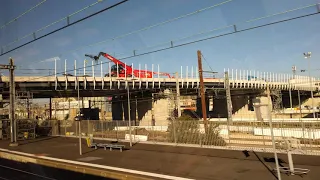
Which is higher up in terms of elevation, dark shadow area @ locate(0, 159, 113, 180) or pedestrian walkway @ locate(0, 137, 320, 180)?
pedestrian walkway @ locate(0, 137, 320, 180)

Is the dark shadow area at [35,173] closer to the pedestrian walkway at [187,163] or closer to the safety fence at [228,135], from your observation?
the pedestrian walkway at [187,163]

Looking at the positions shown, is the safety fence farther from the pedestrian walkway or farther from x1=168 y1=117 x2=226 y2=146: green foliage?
the pedestrian walkway

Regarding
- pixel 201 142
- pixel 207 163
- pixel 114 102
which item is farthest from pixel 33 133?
pixel 114 102

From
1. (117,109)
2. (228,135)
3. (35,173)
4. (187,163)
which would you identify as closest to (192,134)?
(228,135)

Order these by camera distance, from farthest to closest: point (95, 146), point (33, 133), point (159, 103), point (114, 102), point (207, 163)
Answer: point (114, 102) → point (159, 103) → point (33, 133) → point (95, 146) → point (207, 163)

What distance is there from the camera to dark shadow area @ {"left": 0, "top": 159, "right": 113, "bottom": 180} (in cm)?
1298

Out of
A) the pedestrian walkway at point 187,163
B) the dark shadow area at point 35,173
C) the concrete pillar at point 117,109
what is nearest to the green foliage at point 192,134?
the pedestrian walkway at point 187,163

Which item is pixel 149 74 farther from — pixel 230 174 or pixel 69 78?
pixel 230 174

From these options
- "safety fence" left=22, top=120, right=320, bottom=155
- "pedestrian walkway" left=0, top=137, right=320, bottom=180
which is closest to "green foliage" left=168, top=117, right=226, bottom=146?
"safety fence" left=22, top=120, right=320, bottom=155

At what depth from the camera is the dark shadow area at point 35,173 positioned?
13.0 meters

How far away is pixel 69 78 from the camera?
1907 inches

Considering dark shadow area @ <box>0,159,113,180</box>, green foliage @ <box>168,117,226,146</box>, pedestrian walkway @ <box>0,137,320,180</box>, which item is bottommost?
dark shadow area @ <box>0,159,113,180</box>

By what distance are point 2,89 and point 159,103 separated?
30.2 metres

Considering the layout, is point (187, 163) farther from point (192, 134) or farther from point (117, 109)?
point (117, 109)
